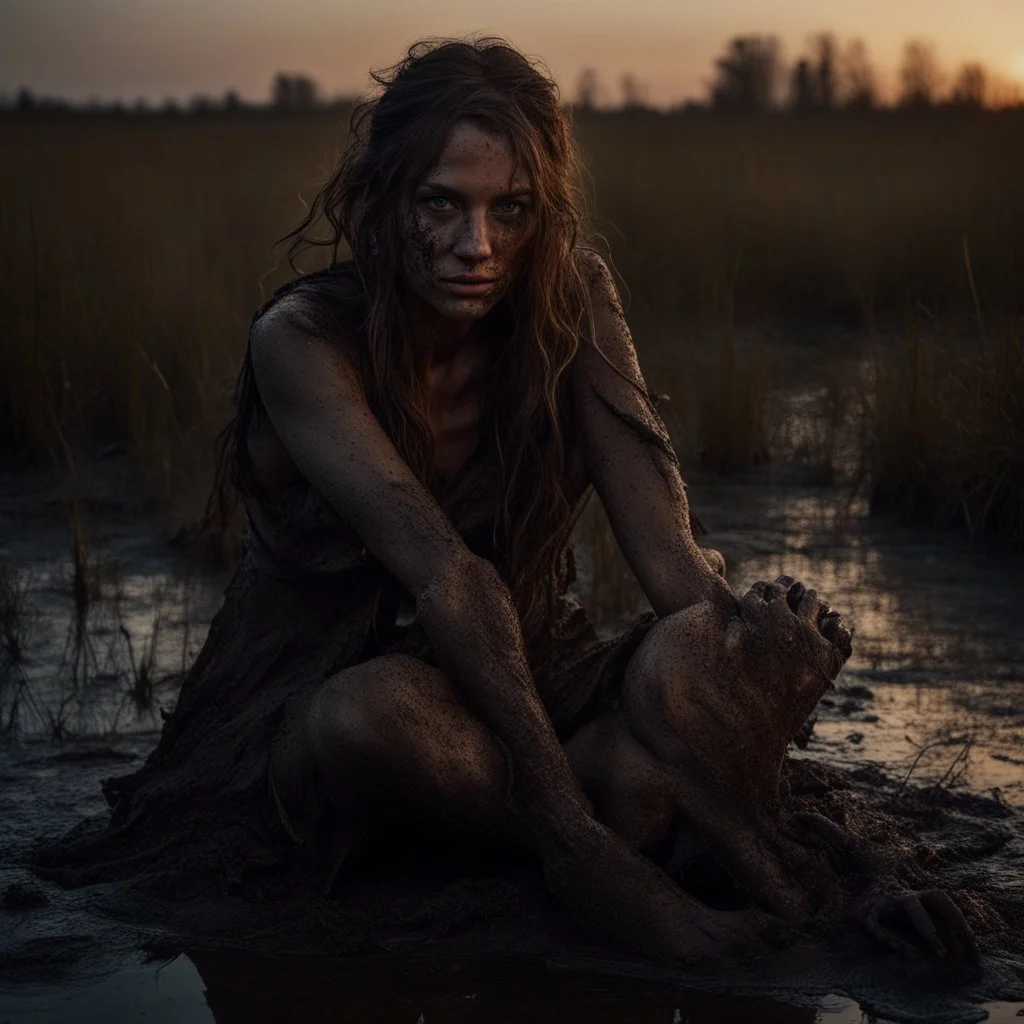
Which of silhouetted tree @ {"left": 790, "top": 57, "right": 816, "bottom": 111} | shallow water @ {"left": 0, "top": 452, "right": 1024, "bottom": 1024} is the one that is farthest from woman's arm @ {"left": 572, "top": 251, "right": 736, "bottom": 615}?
silhouetted tree @ {"left": 790, "top": 57, "right": 816, "bottom": 111}

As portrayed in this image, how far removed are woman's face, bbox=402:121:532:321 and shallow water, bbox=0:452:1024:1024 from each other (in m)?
1.13

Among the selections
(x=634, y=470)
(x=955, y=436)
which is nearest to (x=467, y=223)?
(x=634, y=470)

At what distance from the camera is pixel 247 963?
2.74m


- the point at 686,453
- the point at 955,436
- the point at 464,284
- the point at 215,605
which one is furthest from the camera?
the point at 686,453

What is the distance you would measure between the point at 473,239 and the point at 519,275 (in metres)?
0.20

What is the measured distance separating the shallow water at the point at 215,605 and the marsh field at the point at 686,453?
10 millimetres

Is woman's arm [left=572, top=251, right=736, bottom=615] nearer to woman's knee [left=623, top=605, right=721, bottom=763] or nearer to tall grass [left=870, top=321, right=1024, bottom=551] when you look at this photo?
woman's knee [left=623, top=605, right=721, bottom=763]

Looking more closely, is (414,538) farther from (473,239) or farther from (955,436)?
(955,436)

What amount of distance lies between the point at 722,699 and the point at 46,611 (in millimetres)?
2571

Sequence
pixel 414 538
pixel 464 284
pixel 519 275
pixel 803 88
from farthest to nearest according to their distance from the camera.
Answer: pixel 803 88 < pixel 519 275 < pixel 464 284 < pixel 414 538

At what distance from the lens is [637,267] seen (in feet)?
29.2

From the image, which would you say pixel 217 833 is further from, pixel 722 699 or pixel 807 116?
pixel 807 116

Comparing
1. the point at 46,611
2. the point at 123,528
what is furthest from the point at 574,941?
the point at 123,528

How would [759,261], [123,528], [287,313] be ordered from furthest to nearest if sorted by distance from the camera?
1. [759,261]
2. [123,528]
3. [287,313]
